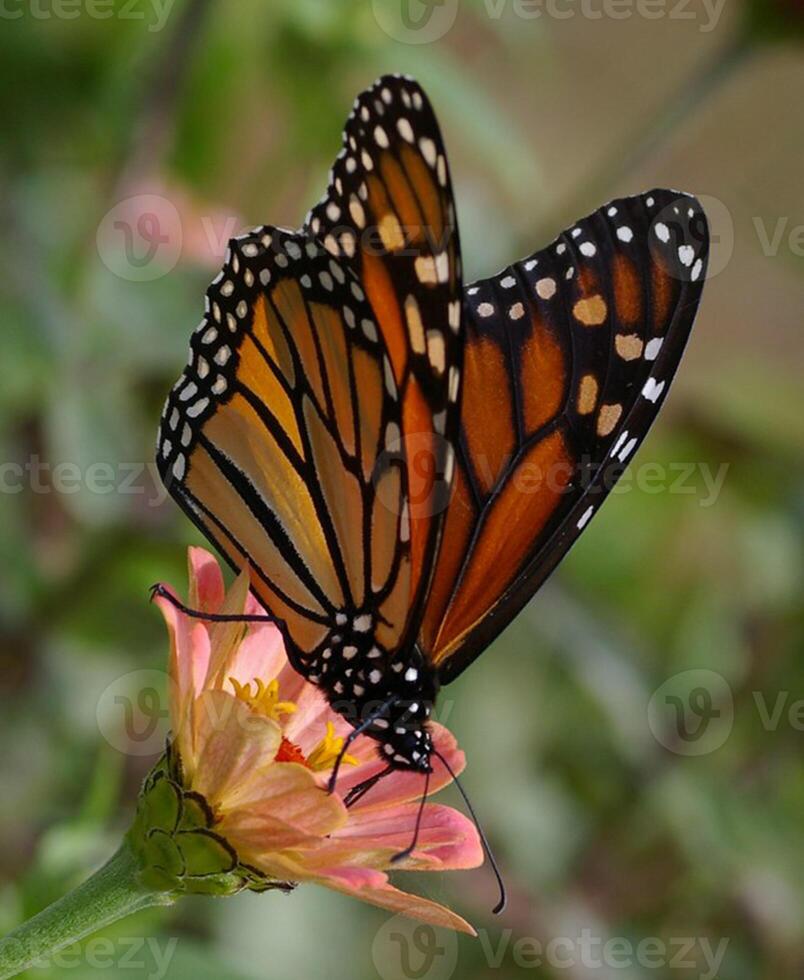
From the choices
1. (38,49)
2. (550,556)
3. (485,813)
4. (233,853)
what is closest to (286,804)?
(233,853)

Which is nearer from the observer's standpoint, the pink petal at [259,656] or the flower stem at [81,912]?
the flower stem at [81,912]

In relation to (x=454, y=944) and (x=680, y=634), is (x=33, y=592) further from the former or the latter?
(x=680, y=634)

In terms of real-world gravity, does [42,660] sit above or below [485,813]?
above

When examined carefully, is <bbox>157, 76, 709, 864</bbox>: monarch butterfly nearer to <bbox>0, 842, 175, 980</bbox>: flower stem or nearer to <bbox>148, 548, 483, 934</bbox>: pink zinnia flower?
<bbox>148, 548, 483, 934</bbox>: pink zinnia flower

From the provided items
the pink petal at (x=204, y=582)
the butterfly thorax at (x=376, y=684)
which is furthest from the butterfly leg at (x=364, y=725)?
the pink petal at (x=204, y=582)

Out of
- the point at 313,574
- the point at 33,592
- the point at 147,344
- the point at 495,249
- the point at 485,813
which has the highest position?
the point at 495,249

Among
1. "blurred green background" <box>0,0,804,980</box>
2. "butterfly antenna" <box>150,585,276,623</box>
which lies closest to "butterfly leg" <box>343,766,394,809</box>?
"butterfly antenna" <box>150,585,276,623</box>

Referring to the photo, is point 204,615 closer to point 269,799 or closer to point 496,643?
point 269,799

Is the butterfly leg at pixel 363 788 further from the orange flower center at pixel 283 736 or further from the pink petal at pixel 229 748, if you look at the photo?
the pink petal at pixel 229 748
